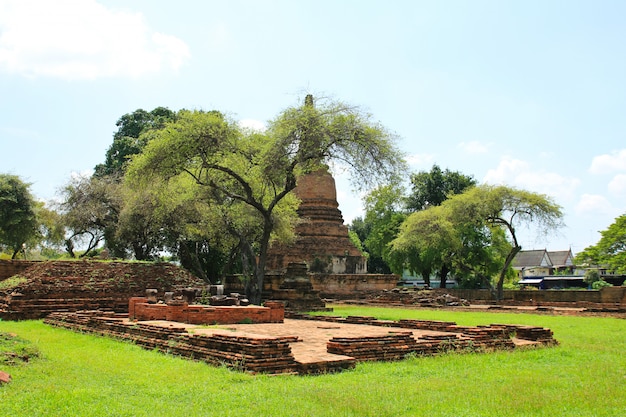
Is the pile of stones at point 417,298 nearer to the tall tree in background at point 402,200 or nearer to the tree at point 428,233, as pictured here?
the tree at point 428,233

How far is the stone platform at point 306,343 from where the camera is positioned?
7172 mm

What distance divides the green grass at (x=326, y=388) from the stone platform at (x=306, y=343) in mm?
293

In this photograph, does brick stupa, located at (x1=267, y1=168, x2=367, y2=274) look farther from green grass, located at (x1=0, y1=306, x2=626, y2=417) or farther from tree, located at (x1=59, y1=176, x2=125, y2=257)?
green grass, located at (x1=0, y1=306, x2=626, y2=417)

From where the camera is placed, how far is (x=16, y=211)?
86.2 ft

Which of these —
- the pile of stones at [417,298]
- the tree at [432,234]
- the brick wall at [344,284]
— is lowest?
the pile of stones at [417,298]

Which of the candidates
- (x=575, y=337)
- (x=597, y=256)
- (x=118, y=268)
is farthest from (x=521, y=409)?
(x=597, y=256)

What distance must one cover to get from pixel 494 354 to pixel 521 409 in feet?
12.1

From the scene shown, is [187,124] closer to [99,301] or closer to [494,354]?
[99,301]

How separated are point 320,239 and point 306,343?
18.5 m

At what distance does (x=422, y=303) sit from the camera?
936 inches

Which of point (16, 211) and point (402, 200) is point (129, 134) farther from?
point (402, 200)

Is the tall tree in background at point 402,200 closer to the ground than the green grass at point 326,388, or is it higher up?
higher up

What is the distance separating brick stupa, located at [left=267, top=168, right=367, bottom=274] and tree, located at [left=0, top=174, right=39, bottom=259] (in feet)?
36.1

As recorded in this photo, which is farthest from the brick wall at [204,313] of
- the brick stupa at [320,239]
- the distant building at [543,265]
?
the distant building at [543,265]
